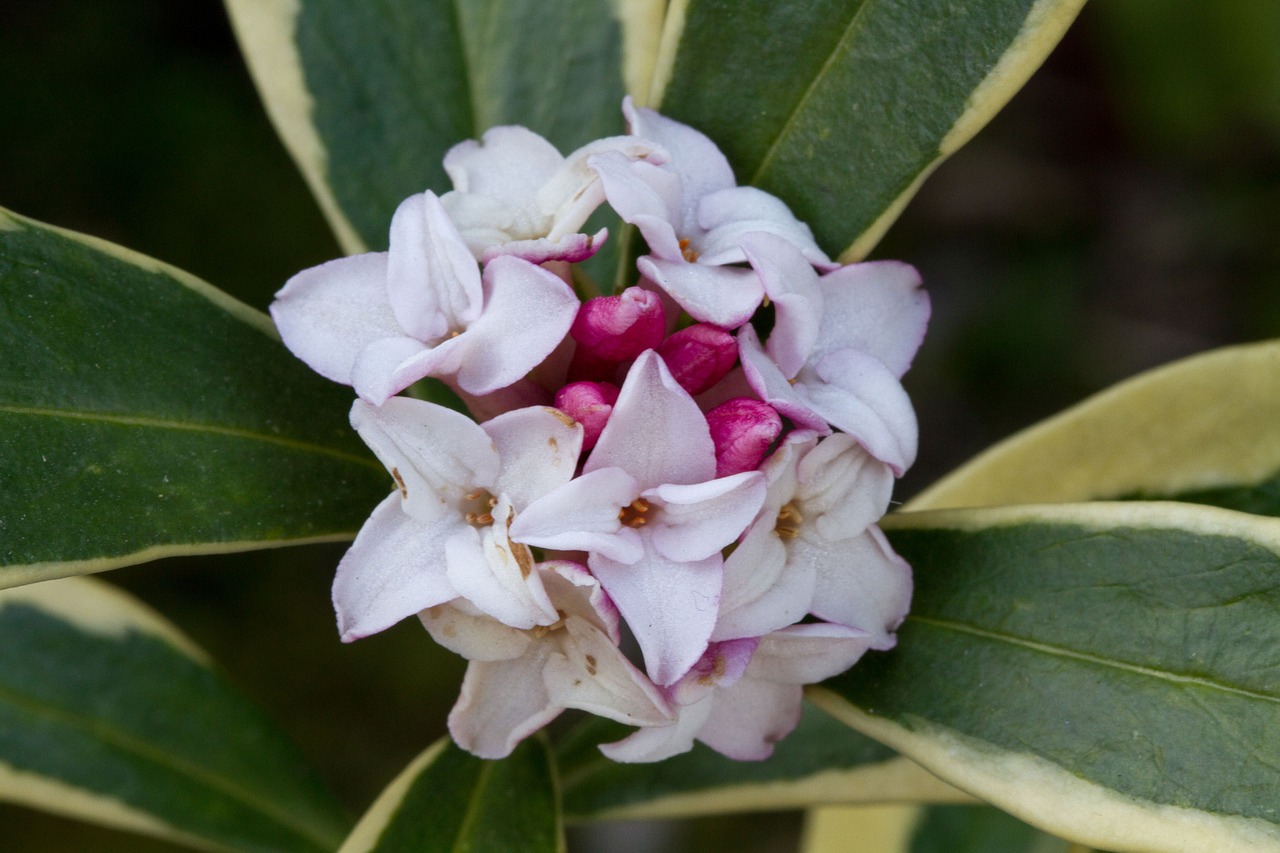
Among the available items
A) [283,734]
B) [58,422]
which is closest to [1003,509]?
[58,422]

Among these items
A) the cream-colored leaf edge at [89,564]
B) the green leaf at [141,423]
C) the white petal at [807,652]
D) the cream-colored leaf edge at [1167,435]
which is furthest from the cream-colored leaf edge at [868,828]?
the cream-colored leaf edge at [89,564]

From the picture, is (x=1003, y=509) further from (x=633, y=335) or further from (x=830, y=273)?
(x=633, y=335)

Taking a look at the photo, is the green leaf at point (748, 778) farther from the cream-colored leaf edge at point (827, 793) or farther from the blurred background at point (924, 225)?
the blurred background at point (924, 225)

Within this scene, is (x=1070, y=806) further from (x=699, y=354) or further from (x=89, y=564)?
(x=89, y=564)

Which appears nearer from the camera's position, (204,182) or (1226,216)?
(204,182)

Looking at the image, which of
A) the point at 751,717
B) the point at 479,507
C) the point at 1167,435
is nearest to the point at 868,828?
the point at 1167,435

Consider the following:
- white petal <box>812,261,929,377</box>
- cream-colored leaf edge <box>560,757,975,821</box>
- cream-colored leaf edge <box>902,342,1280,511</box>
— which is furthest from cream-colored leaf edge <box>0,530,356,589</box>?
cream-colored leaf edge <box>902,342,1280,511</box>

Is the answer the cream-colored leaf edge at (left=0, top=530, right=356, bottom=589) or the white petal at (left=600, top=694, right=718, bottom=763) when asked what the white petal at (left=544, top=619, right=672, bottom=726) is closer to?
the white petal at (left=600, top=694, right=718, bottom=763)
